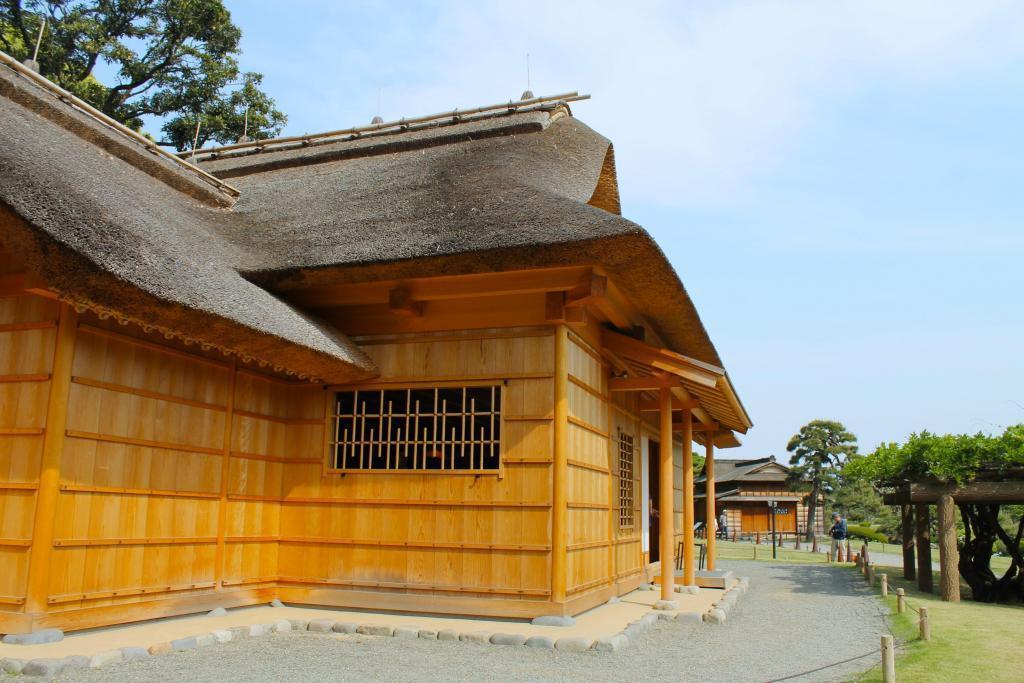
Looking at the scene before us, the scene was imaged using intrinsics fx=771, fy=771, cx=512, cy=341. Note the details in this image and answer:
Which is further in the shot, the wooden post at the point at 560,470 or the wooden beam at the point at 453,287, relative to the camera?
the wooden beam at the point at 453,287

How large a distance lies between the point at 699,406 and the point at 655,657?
17.2 ft

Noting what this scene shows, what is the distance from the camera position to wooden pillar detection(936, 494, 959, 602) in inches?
384

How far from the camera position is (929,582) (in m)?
11.1

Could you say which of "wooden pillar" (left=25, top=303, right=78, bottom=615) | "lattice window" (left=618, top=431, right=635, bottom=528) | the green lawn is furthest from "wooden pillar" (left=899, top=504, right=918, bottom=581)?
"wooden pillar" (left=25, top=303, right=78, bottom=615)

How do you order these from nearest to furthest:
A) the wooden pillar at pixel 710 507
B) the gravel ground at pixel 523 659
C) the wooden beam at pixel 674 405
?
the gravel ground at pixel 523 659
the wooden beam at pixel 674 405
the wooden pillar at pixel 710 507

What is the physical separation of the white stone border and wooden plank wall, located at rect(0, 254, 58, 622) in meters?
0.71

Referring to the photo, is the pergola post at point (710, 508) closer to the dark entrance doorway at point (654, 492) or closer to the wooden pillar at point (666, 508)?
the dark entrance doorway at point (654, 492)

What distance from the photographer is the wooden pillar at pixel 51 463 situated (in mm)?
4914

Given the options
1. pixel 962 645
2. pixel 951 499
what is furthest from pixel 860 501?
pixel 962 645

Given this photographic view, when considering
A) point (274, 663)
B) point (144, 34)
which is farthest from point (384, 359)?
point (144, 34)

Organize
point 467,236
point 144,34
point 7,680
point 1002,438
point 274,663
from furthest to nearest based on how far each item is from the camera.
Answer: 1. point 144,34
2. point 1002,438
3. point 467,236
4. point 274,663
5. point 7,680

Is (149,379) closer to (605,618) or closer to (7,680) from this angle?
(7,680)

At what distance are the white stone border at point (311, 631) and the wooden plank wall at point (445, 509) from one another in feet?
1.98

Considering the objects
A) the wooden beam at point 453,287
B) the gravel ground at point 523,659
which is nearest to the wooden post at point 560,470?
the wooden beam at point 453,287
